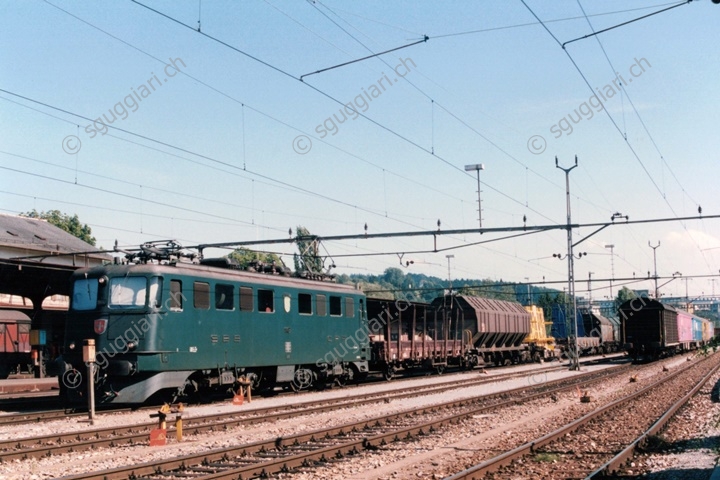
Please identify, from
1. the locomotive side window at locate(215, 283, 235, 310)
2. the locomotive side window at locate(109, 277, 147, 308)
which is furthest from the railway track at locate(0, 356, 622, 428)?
the locomotive side window at locate(215, 283, 235, 310)

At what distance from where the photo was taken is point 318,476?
33.9 ft

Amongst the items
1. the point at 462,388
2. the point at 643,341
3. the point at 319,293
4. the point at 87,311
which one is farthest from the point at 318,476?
the point at 643,341

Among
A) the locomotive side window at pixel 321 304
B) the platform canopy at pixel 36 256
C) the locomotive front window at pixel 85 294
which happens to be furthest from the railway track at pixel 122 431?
the platform canopy at pixel 36 256

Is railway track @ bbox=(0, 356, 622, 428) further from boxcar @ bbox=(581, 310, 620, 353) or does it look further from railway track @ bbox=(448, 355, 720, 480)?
boxcar @ bbox=(581, 310, 620, 353)

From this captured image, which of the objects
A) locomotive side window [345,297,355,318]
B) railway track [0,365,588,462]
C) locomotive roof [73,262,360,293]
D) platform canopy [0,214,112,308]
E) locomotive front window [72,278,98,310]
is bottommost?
railway track [0,365,588,462]

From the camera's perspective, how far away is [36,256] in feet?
88.0

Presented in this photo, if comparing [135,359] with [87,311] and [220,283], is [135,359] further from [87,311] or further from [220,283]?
[220,283]

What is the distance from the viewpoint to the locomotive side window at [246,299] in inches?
794

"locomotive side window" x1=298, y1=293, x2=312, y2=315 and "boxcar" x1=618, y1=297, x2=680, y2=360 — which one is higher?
"locomotive side window" x1=298, y1=293, x2=312, y2=315

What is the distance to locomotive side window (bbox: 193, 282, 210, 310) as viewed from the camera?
1871 cm

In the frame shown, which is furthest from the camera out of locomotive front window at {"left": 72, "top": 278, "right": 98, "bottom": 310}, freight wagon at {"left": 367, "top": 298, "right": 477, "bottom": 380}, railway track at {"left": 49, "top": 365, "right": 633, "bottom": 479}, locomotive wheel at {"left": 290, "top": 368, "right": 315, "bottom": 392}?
freight wagon at {"left": 367, "top": 298, "right": 477, "bottom": 380}

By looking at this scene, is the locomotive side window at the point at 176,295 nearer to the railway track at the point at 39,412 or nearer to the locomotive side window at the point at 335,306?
the railway track at the point at 39,412

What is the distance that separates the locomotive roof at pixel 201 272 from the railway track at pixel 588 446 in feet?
29.8

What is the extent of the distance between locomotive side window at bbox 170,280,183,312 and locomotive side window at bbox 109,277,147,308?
66 centimetres
